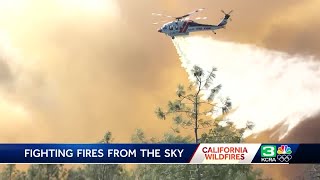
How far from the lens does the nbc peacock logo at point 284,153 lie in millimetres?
41719

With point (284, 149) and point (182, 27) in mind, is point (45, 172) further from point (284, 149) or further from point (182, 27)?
point (284, 149)

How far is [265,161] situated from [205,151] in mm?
4394

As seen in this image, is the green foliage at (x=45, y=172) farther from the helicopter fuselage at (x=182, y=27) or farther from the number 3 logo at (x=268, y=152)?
the number 3 logo at (x=268, y=152)

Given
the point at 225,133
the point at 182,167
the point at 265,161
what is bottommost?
the point at 265,161

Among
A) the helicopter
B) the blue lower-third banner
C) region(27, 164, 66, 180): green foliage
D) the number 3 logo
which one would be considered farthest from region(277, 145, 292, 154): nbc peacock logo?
region(27, 164, 66, 180): green foliage

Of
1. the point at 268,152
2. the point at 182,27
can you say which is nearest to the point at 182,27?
the point at 182,27

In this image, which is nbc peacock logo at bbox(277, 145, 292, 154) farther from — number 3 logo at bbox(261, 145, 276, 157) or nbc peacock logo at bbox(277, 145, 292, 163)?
number 3 logo at bbox(261, 145, 276, 157)

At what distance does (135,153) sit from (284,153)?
10789 millimetres

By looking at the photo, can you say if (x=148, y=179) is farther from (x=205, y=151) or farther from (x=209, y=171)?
(x=205, y=151)

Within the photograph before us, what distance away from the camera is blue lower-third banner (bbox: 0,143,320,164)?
134 feet

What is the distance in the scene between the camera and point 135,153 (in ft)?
135

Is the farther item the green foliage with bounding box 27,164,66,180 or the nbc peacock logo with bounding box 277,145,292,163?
the green foliage with bounding box 27,164,66,180

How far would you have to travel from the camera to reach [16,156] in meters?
41.0

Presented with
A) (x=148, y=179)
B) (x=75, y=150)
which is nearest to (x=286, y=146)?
(x=75, y=150)
